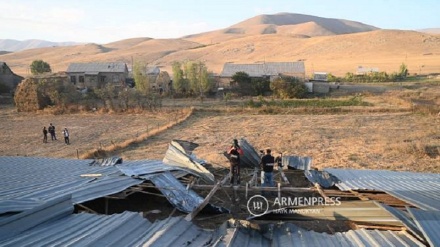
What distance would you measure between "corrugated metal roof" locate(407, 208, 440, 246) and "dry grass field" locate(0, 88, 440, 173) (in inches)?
280

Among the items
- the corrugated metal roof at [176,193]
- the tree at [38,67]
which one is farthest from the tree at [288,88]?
the tree at [38,67]

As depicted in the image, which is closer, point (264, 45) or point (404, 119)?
point (404, 119)

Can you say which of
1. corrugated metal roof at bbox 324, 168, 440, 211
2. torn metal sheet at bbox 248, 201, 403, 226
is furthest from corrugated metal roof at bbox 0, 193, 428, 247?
corrugated metal roof at bbox 324, 168, 440, 211

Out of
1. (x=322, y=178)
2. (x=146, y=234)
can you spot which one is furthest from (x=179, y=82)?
(x=146, y=234)

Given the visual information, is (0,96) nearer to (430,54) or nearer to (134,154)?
(134,154)

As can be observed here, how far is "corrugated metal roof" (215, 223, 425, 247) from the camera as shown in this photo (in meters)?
5.17

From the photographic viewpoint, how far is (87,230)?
5551 millimetres

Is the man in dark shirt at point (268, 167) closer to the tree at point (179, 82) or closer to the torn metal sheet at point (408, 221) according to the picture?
the torn metal sheet at point (408, 221)

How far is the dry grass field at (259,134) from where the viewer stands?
1600 cm

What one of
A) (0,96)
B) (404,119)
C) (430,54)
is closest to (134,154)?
(404,119)

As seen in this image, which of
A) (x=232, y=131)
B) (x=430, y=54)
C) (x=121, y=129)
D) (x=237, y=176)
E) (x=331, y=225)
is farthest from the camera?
(x=430, y=54)

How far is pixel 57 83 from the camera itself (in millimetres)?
33344

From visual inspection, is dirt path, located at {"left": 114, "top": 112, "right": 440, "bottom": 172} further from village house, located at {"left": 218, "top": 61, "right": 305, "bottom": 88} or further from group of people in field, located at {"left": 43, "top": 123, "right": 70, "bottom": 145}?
village house, located at {"left": 218, "top": 61, "right": 305, "bottom": 88}

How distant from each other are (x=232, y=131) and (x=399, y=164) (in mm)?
9401
